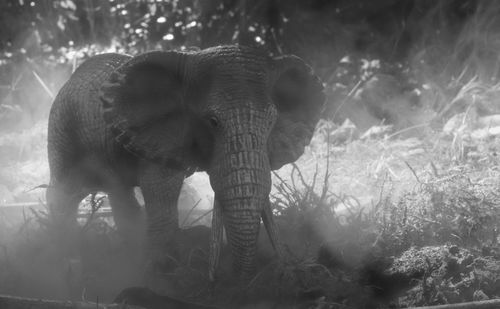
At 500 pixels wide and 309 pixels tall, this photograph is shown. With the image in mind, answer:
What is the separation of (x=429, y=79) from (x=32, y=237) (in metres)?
5.81

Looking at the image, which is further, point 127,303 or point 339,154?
point 339,154

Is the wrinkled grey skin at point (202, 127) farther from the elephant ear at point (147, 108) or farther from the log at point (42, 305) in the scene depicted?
the log at point (42, 305)

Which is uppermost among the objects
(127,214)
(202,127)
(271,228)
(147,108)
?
(147,108)

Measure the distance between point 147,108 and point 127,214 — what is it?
1.57m

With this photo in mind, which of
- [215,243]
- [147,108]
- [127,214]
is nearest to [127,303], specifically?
[215,243]

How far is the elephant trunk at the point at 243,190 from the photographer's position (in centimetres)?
389

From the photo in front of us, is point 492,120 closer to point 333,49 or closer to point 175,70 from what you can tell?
point 333,49

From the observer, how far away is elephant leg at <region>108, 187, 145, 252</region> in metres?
5.71

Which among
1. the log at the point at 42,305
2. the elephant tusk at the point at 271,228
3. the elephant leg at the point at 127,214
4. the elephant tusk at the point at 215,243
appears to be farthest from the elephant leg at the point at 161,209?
the log at the point at 42,305

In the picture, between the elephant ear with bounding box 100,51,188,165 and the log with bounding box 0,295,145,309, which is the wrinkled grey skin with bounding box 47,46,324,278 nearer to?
the elephant ear with bounding box 100,51,188,165

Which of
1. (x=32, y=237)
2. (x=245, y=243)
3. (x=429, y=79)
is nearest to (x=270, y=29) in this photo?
(x=429, y=79)

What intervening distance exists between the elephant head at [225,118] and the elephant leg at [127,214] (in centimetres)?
132

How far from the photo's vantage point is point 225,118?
4016mm

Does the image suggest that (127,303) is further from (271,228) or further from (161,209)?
(271,228)
